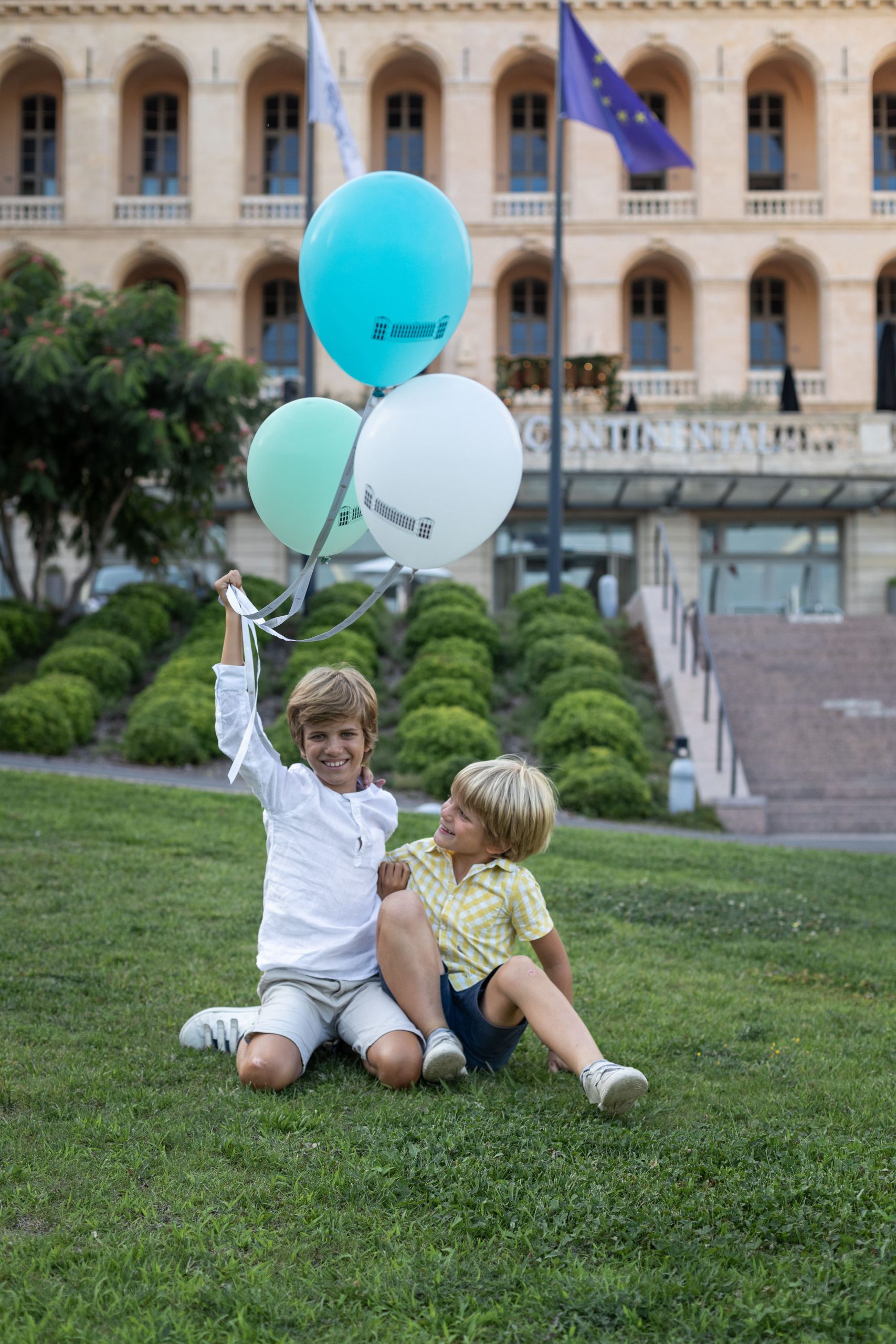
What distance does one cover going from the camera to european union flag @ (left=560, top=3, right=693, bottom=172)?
57.7 ft

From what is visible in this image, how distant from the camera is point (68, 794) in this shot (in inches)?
360

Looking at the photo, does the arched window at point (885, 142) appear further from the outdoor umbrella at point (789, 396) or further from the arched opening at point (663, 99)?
the outdoor umbrella at point (789, 396)

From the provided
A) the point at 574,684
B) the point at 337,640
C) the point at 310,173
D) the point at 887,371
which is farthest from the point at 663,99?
the point at 574,684

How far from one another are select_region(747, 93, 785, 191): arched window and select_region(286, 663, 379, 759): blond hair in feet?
109

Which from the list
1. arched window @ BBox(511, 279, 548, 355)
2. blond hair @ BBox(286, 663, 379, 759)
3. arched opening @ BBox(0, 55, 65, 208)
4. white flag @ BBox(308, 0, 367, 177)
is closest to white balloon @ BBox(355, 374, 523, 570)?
blond hair @ BBox(286, 663, 379, 759)

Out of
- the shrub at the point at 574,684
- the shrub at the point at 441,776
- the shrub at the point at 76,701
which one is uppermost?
the shrub at the point at 574,684

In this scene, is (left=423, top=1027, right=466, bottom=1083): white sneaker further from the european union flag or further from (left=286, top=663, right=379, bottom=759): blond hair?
the european union flag

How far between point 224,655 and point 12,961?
1991 mm

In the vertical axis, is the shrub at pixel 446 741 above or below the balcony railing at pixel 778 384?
below

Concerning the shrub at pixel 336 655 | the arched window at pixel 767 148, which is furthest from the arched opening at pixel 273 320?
the shrub at pixel 336 655

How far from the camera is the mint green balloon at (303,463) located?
13.4 ft

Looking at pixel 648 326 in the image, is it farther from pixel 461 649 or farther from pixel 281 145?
pixel 461 649

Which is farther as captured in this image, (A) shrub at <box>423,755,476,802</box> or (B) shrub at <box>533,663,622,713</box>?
(B) shrub at <box>533,663,622,713</box>

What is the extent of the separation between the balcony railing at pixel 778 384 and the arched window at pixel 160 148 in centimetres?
1612
